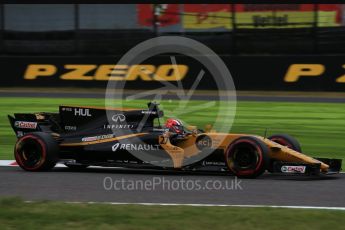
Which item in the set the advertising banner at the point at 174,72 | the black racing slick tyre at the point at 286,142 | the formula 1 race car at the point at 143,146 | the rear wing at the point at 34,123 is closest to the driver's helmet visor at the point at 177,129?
the formula 1 race car at the point at 143,146

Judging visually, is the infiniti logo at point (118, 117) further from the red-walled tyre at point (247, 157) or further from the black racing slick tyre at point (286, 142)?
the black racing slick tyre at point (286, 142)

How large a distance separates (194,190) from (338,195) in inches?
59.8

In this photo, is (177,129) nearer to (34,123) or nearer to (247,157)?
(247,157)

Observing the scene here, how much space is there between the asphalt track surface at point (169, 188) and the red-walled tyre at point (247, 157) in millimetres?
119

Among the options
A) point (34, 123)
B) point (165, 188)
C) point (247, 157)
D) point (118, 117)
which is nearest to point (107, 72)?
point (34, 123)

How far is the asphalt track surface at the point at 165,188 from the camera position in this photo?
7.43 metres

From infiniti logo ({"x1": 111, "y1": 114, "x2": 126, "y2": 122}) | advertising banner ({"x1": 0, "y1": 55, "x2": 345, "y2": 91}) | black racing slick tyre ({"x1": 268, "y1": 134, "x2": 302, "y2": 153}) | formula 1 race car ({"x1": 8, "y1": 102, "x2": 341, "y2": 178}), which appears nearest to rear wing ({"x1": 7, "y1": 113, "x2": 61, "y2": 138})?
formula 1 race car ({"x1": 8, "y1": 102, "x2": 341, "y2": 178})

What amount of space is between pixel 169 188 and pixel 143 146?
1.22m

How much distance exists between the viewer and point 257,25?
23109mm

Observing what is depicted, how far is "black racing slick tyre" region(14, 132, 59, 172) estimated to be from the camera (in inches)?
369

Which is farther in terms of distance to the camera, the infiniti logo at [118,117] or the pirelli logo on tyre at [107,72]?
the pirelli logo on tyre at [107,72]

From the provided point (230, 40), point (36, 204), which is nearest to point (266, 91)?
point (230, 40)

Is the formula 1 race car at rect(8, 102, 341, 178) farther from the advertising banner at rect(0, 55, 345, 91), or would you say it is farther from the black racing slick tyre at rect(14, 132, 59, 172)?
the advertising banner at rect(0, 55, 345, 91)

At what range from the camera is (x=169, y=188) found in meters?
8.14
